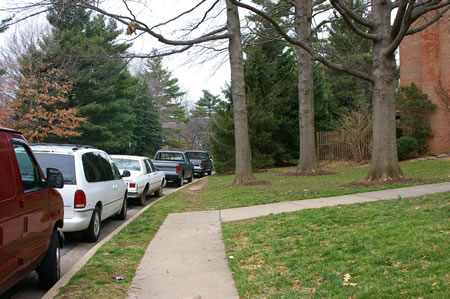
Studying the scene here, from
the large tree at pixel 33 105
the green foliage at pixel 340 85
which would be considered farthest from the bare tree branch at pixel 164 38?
the green foliage at pixel 340 85

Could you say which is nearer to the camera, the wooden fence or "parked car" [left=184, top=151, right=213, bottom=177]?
the wooden fence

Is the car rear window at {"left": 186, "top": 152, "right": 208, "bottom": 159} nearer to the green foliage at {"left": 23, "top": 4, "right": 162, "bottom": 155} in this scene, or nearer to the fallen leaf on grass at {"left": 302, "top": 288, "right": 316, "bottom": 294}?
the green foliage at {"left": 23, "top": 4, "right": 162, "bottom": 155}

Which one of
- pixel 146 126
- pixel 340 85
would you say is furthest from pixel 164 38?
pixel 146 126

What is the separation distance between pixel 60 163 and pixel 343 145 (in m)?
23.0

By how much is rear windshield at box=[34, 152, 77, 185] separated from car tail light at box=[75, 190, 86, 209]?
255mm

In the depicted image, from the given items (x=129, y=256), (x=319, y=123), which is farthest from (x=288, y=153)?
(x=129, y=256)

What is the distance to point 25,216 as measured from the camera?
4223mm

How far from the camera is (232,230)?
324 inches

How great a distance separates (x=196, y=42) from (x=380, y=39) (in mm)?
7037

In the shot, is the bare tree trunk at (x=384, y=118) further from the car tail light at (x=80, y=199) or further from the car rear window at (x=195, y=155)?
the car rear window at (x=195, y=155)

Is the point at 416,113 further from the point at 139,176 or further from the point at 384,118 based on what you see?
the point at 139,176

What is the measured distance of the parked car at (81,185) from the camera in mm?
7379

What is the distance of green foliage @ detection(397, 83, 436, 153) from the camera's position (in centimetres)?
2561

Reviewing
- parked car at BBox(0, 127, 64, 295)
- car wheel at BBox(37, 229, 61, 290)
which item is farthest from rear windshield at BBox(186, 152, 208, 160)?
car wheel at BBox(37, 229, 61, 290)
